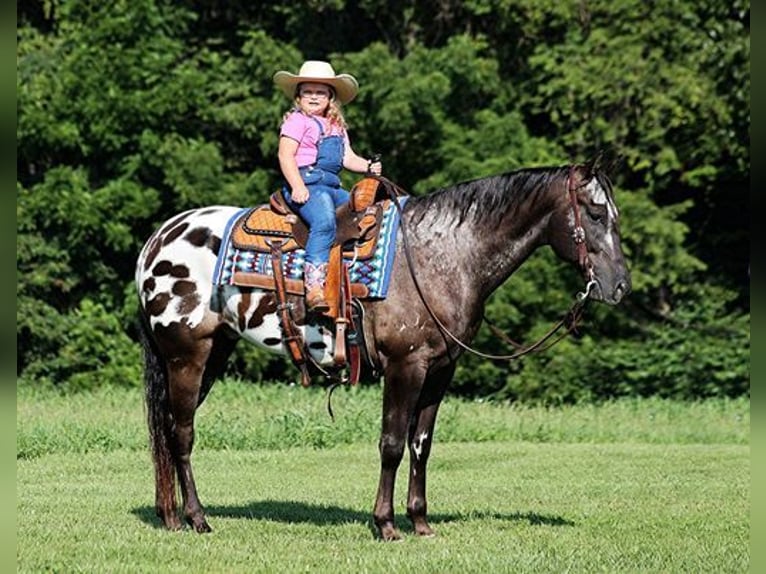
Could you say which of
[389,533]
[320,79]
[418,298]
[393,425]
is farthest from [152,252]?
[389,533]

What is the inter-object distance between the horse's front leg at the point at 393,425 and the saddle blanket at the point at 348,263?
500 millimetres

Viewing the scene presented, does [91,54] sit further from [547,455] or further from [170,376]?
[170,376]

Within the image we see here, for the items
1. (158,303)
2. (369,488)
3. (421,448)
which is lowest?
(369,488)

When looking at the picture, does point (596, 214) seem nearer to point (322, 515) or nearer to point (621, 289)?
point (621, 289)

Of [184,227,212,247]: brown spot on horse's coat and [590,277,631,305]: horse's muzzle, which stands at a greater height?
[184,227,212,247]: brown spot on horse's coat

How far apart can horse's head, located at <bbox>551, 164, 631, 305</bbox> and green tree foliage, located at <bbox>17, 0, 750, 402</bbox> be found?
14033 millimetres

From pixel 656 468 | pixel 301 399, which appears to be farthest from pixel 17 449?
pixel 656 468

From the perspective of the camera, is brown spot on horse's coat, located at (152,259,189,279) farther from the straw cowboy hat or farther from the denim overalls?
the straw cowboy hat

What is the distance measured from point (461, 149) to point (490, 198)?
1468 cm

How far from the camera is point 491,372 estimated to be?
2352cm

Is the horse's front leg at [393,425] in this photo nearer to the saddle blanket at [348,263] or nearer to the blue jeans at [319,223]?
the saddle blanket at [348,263]

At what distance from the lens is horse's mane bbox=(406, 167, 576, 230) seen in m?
8.70

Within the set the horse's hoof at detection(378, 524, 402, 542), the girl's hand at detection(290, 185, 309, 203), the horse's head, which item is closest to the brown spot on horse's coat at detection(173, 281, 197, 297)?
the girl's hand at detection(290, 185, 309, 203)

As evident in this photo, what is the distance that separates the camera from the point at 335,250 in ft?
28.4
